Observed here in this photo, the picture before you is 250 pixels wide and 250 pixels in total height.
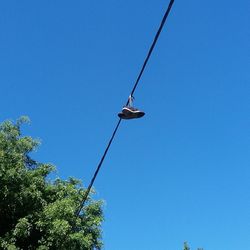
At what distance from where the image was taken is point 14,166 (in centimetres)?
1669

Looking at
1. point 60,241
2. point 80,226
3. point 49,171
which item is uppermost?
point 49,171

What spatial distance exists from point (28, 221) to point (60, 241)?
120cm

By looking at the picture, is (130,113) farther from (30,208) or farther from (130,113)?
(30,208)

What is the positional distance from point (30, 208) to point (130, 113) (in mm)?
11270

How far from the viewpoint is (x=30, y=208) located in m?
16.8

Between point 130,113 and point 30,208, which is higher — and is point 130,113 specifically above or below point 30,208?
below

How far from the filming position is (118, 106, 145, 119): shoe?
6332 millimetres

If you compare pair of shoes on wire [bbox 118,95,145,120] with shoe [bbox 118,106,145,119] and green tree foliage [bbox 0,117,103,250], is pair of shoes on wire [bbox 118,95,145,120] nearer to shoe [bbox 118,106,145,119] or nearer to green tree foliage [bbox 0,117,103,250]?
shoe [bbox 118,106,145,119]

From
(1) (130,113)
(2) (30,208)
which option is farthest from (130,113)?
(2) (30,208)

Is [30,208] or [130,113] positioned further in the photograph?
[30,208]

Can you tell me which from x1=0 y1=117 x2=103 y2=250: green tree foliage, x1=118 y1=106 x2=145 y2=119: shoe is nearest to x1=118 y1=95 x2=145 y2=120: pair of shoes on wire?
x1=118 y1=106 x2=145 y2=119: shoe

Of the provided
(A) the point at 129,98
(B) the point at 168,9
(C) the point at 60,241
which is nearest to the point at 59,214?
(C) the point at 60,241

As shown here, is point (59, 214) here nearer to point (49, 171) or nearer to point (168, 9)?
point (49, 171)

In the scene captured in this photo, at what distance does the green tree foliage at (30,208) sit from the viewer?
16.1m
